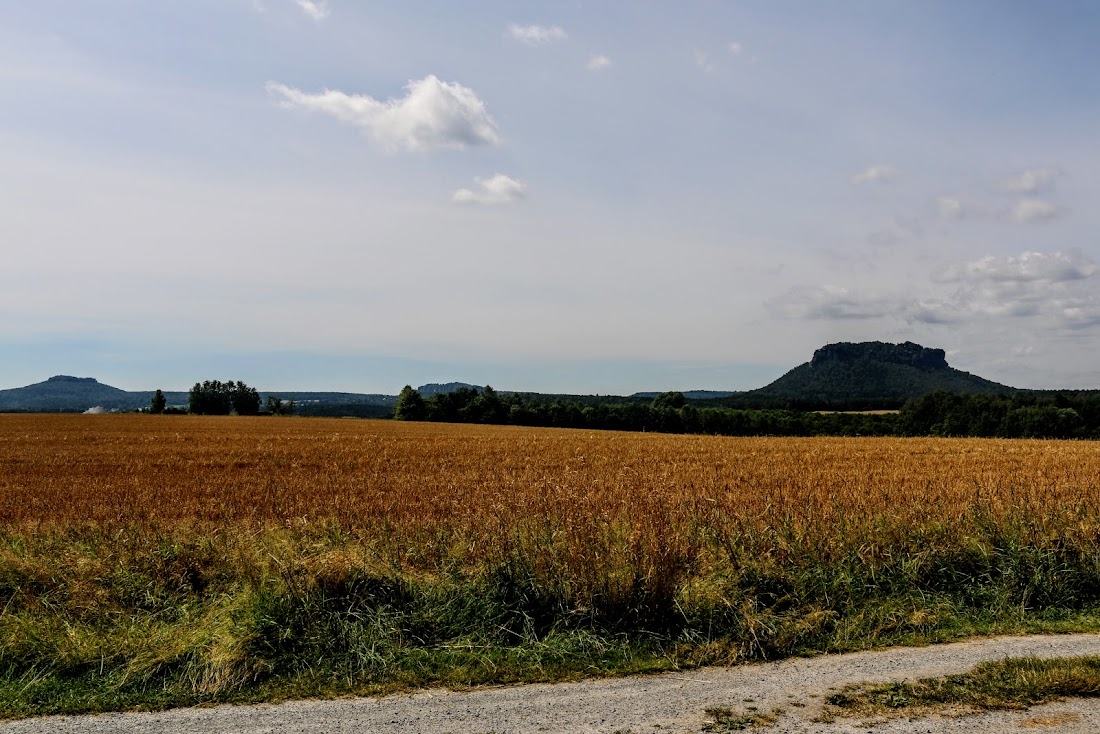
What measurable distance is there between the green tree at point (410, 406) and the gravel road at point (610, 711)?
101m

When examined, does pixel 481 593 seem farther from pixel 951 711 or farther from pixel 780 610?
pixel 951 711

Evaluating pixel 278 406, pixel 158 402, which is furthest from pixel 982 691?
pixel 158 402

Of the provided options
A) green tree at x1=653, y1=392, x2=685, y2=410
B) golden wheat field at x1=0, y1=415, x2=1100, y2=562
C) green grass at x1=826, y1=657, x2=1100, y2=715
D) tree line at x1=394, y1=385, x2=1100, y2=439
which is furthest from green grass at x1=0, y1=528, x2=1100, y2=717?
green tree at x1=653, y1=392, x2=685, y2=410

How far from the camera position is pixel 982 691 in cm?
545

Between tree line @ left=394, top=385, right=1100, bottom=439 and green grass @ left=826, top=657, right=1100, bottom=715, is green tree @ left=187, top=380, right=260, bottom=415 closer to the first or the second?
tree line @ left=394, top=385, right=1100, bottom=439

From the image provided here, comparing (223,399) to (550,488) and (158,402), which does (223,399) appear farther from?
(550,488)

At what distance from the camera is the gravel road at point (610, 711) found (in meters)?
4.96

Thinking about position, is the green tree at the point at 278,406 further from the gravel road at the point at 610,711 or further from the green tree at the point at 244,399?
the gravel road at the point at 610,711

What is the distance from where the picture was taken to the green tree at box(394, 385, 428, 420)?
105 m

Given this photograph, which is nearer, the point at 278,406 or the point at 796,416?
the point at 796,416

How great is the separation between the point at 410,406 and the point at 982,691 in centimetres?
10279

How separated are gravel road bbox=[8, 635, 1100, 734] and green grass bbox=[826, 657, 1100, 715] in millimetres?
155

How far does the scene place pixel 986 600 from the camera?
8.18 m

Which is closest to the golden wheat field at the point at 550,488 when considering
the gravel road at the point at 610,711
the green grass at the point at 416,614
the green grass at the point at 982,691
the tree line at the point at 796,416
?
the green grass at the point at 416,614
